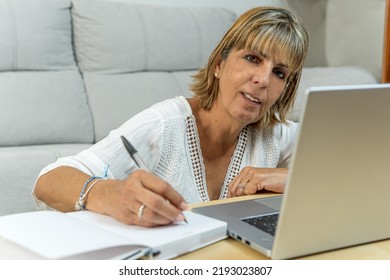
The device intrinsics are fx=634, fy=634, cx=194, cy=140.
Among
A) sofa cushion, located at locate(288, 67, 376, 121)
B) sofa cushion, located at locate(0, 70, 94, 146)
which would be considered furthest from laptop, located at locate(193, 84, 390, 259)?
sofa cushion, located at locate(288, 67, 376, 121)

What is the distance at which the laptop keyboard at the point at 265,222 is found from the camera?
0.96 m

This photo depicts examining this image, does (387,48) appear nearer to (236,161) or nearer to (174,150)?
(236,161)

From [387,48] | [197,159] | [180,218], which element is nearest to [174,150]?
[197,159]

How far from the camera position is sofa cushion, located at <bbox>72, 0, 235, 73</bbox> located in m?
2.72

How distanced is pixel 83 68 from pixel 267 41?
1.47m

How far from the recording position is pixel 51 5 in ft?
8.68

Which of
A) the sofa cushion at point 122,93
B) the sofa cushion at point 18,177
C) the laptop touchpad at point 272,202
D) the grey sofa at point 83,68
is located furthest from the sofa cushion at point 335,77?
the laptop touchpad at point 272,202

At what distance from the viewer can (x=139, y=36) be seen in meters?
2.77

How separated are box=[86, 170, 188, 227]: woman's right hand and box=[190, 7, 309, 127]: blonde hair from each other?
614 millimetres

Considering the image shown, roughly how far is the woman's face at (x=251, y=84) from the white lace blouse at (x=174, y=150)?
0.39ft

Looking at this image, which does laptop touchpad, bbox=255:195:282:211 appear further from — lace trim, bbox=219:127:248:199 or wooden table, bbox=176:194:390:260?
lace trim, bbox=219:127:248:199
